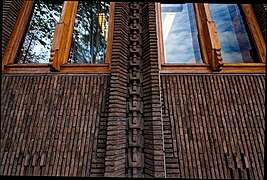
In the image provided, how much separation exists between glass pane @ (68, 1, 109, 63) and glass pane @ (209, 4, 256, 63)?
267cm

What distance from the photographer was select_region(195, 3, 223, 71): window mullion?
3.31 m

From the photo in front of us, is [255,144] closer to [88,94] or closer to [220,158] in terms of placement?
[220,158]

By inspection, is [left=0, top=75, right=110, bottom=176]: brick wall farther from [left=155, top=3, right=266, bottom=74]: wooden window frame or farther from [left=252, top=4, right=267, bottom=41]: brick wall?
[left=252, top=4, right=267, bottom=41]: brick wall

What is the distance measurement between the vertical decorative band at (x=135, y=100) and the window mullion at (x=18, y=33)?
2535mm

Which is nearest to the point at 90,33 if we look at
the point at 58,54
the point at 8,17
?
the point at 58,54

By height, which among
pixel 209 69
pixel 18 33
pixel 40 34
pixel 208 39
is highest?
pixel 40 34

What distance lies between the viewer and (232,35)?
13.5 ft

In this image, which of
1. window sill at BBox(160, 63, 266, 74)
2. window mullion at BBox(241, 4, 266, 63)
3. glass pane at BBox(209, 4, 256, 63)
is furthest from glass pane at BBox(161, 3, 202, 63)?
window mullion at BBox(241, 4, 266, 63)

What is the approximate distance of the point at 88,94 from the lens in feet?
10.3

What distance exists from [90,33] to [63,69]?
1.27m

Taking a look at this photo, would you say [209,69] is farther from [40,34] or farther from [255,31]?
[40,34]

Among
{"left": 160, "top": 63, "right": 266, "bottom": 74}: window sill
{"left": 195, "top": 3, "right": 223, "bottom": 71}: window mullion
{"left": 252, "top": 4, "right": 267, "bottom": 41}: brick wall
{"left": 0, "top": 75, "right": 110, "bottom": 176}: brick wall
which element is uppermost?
{"left": 252, "top": 4, "right": 267, "bottom": 41}: brick wall

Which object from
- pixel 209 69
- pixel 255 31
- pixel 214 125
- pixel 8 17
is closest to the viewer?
pixel 214 125

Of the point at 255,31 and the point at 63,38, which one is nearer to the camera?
the point at 63,38
